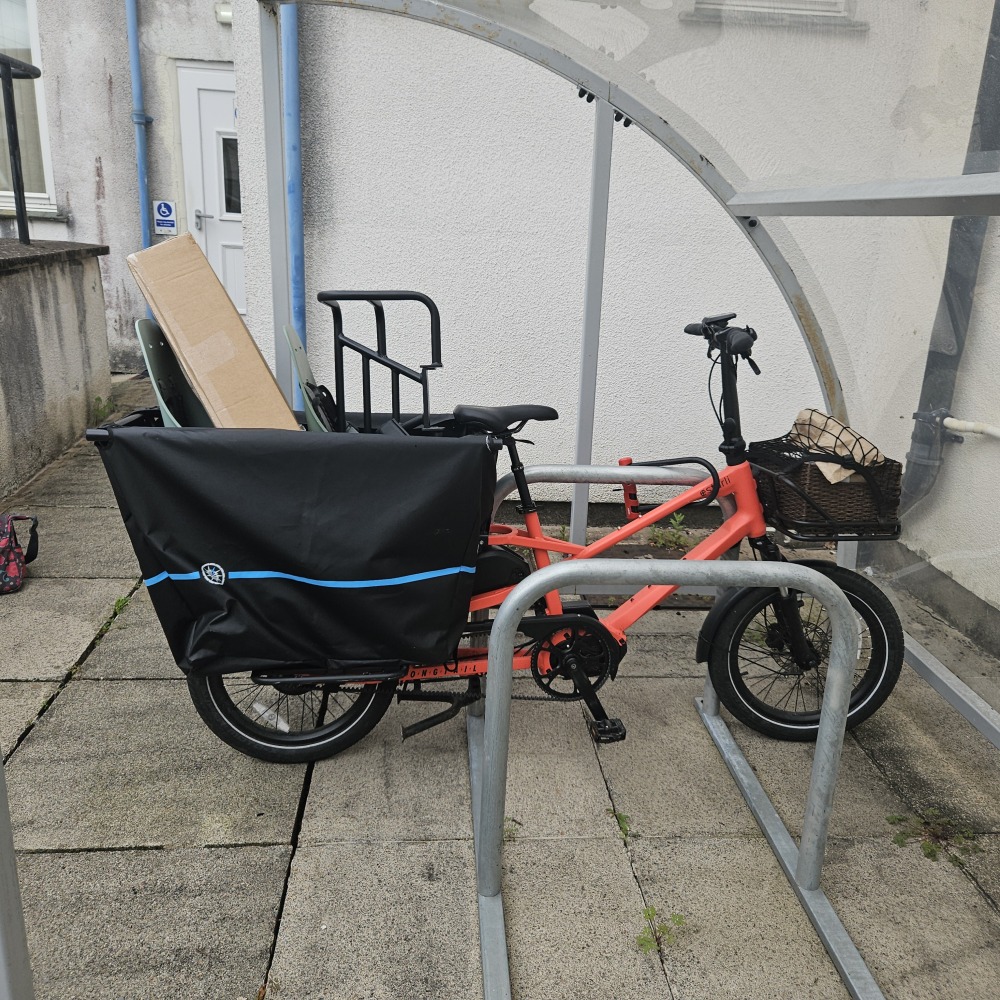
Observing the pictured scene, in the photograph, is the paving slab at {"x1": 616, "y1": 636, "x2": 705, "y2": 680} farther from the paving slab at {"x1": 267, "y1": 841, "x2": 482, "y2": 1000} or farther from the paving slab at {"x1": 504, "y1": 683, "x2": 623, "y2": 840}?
the paving slab at {"x1": 267, "y1": 841, "x2": 482, "y2": 1000}

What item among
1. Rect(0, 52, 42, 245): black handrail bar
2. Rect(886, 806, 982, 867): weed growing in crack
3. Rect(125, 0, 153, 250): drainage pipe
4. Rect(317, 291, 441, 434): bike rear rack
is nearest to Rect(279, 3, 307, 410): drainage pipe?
Rect(317, 291, 441, 434): bike rear rack

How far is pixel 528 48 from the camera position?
306cm

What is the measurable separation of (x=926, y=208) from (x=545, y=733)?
1970mm

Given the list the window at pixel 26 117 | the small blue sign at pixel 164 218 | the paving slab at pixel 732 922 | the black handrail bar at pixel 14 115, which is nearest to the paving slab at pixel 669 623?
the paving slab at pixel 732 922

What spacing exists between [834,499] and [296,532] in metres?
1.61

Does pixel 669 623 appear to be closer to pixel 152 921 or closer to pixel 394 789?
pixel 394 789

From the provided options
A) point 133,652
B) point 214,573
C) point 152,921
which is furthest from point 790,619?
point 133,652

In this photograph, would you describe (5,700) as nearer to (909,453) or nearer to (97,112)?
(909,453)

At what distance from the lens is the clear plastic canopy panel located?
109 inches

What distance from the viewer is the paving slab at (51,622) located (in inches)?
134

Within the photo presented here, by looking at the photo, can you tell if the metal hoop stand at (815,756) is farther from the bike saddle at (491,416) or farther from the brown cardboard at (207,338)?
the brown cardboard at (207,338)

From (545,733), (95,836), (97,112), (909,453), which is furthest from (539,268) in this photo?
(97,112)

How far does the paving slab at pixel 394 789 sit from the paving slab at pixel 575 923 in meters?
0.25

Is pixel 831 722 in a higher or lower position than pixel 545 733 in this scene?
higher
